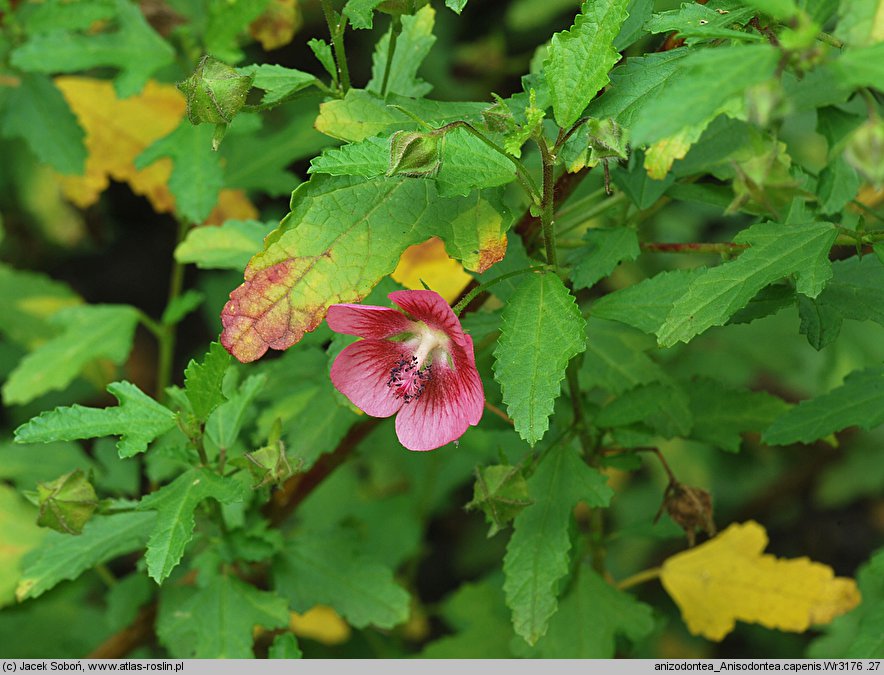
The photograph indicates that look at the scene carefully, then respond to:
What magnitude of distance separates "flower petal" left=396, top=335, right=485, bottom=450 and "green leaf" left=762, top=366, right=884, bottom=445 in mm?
522

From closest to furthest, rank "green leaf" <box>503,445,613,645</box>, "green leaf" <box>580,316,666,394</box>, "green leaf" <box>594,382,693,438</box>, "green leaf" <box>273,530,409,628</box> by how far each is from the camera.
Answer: "green leaf" <box>503,445,613,645</box> → "green leaf" <box>594,382,693,438</box> → "green leaf" <box>580,316,666,394</box> → "green leaf" <box>273,530,409,628</box>

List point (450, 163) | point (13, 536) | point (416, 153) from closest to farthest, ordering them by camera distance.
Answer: point (416, 153) → point (450, 163) → point (13, 536)

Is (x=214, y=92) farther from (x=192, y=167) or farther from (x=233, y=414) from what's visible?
(x=192, y=167)

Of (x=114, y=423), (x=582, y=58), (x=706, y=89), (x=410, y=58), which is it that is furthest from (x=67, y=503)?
(x=706, y=89)

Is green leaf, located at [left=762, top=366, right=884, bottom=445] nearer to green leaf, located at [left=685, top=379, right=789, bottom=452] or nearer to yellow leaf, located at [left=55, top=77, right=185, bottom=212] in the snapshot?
green leaf, located at [left=685, top=379, right=789, bottom=452]

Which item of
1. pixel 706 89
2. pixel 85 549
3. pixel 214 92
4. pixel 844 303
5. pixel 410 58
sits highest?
pixel 706 89

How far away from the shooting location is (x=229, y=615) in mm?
1872

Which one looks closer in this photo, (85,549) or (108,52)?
(85,549)

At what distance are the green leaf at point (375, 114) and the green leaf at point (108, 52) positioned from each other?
900mm

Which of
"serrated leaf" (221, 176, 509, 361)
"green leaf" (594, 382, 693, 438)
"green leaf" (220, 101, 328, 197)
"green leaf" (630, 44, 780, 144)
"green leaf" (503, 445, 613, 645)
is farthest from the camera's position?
"green leaf" (220, 101, 328, 197)

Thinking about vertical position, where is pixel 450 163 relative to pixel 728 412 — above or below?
above

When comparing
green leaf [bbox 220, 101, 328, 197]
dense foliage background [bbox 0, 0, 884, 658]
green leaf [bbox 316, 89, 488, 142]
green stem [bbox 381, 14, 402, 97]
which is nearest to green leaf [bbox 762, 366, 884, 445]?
dense foliage background [bbox 0, 0, 884, 658]

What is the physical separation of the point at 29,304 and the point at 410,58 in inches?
63.3

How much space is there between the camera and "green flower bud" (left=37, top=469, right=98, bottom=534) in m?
1.61
